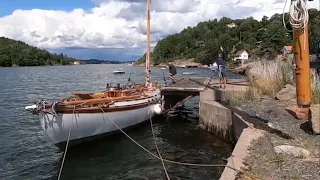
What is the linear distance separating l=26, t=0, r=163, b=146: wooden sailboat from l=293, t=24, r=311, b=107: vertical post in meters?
8.29

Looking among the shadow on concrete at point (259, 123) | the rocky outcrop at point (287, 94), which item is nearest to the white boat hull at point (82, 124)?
the shadow on concrete at point (259, 123)

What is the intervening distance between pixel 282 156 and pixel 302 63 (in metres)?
3.72

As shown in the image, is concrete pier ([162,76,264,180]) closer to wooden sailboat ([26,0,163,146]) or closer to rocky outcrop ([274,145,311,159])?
rocky outcrop ([274,145,311,159])

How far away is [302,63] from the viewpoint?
35.2ft

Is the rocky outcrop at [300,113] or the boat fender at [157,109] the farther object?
the boat fender at [157,109]

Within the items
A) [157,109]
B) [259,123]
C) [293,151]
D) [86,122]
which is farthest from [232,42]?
[293,151]

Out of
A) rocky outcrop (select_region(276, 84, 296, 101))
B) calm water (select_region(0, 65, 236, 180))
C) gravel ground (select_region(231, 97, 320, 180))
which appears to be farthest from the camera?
rocky outcrop (select_region(276, 84, 296, 101))

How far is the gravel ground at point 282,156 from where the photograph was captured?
7050 millimetres

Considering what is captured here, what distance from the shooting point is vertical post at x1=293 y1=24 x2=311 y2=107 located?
34.7 ft

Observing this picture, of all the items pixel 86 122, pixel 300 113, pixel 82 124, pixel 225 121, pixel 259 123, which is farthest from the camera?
pixel 225 121

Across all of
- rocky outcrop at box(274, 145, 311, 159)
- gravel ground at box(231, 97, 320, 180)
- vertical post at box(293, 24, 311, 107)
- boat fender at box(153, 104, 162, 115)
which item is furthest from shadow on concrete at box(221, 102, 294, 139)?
boat fender at box(153, 104, 162, 115)

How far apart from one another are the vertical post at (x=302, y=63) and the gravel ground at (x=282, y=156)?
792mm

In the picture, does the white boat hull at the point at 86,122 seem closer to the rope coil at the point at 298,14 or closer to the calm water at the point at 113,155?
the calm water at the point at 113,155

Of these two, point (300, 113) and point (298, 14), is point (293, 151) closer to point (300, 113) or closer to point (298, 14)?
point (300, 113)
